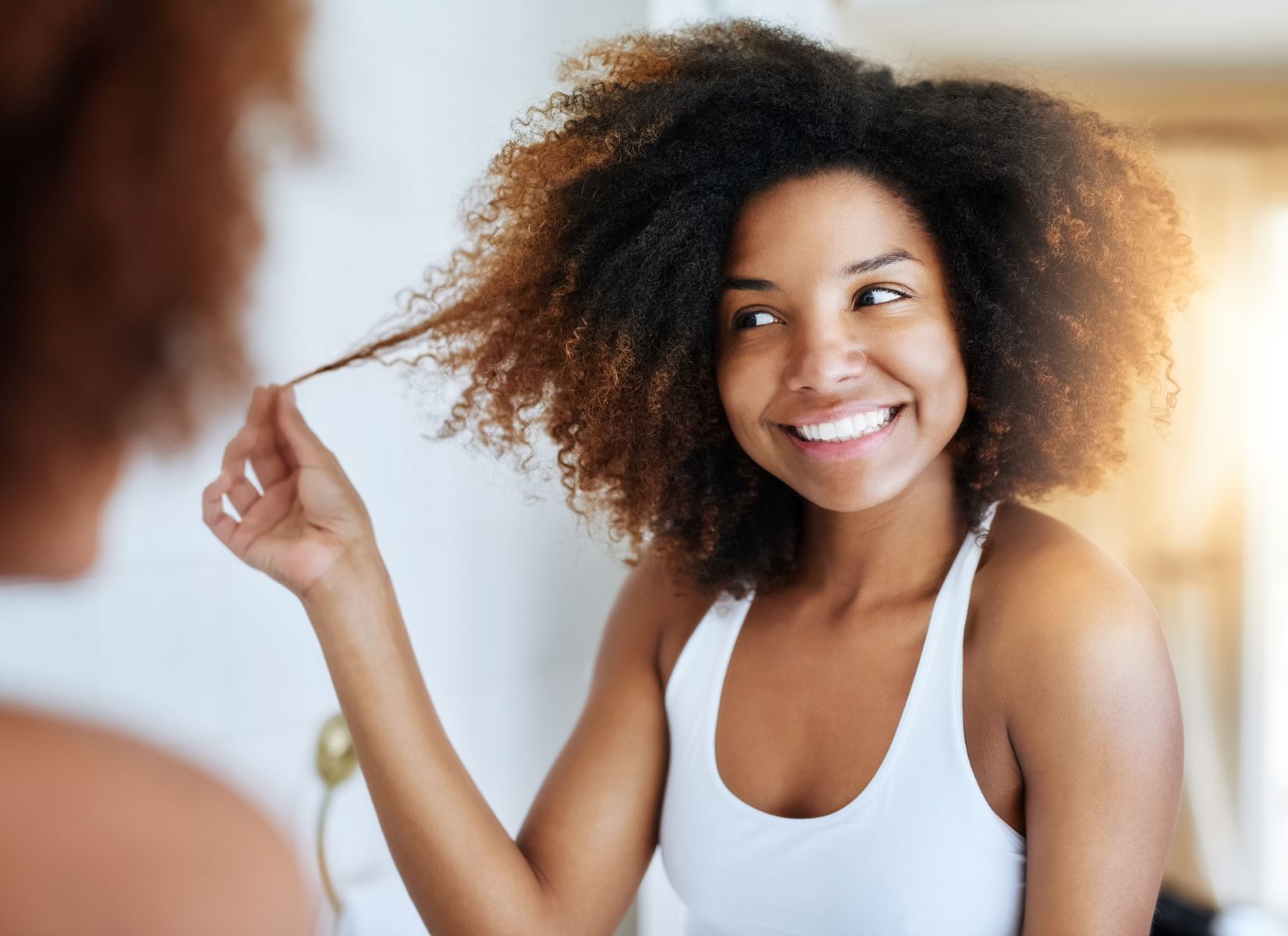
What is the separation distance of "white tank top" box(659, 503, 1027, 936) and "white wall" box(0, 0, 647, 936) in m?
0.36

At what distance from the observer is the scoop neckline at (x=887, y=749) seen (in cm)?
93

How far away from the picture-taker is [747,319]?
98 centimetres

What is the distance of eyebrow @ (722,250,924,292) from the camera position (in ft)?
2.97

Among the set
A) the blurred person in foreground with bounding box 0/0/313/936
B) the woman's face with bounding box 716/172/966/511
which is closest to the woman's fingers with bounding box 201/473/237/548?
the blurred person in foreground with bounding box 0/0/313/936

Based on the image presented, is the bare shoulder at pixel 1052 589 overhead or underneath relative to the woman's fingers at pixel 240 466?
underneath

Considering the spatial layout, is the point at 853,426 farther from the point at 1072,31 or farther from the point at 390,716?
the point at 1072,31

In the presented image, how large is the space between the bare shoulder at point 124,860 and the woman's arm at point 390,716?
1.19ft

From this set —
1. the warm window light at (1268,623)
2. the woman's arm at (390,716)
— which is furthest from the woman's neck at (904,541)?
the warm window light at (1268,623)

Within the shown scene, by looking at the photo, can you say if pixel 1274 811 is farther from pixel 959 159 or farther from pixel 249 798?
pixel 249 798

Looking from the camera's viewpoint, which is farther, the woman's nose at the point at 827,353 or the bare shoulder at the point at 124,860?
the woman's nose at the point at 827,353

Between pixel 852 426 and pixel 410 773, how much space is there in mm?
437

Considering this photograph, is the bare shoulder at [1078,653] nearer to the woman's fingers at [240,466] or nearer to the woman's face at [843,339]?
the woman's face at [843,339]

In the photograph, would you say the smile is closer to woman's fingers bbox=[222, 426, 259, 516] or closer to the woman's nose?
the woman's nose

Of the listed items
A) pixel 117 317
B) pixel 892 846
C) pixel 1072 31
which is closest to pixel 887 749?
pixel 892 846
